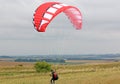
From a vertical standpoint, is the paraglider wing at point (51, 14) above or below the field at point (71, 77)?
above

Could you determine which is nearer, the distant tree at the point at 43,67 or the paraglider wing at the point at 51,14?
the paraglider wing at the point at 51,14

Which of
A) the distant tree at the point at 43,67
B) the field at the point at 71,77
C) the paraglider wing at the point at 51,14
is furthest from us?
the distant tree at the point at 43,67

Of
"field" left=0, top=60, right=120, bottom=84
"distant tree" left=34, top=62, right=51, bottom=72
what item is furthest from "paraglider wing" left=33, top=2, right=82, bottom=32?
"distant tree" left=34, top=62, right=51, bottom=72

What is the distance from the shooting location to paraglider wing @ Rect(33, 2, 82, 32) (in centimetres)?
1894

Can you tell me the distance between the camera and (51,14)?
1961 centimetres

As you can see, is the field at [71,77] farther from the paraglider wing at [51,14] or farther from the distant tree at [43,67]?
the paraglider wing at [51,14]

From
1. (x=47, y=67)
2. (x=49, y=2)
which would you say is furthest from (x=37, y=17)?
(x=47, y=67)

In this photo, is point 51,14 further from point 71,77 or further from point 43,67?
point 43,67

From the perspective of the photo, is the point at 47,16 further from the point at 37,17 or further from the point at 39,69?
the point at 39,69

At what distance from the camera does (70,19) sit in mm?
21734

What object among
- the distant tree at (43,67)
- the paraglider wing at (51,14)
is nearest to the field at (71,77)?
the distant tree at (43,67)

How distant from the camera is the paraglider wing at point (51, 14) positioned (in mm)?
18938

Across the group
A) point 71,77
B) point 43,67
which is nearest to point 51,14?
point 71,77

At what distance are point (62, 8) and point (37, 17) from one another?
1.79m
